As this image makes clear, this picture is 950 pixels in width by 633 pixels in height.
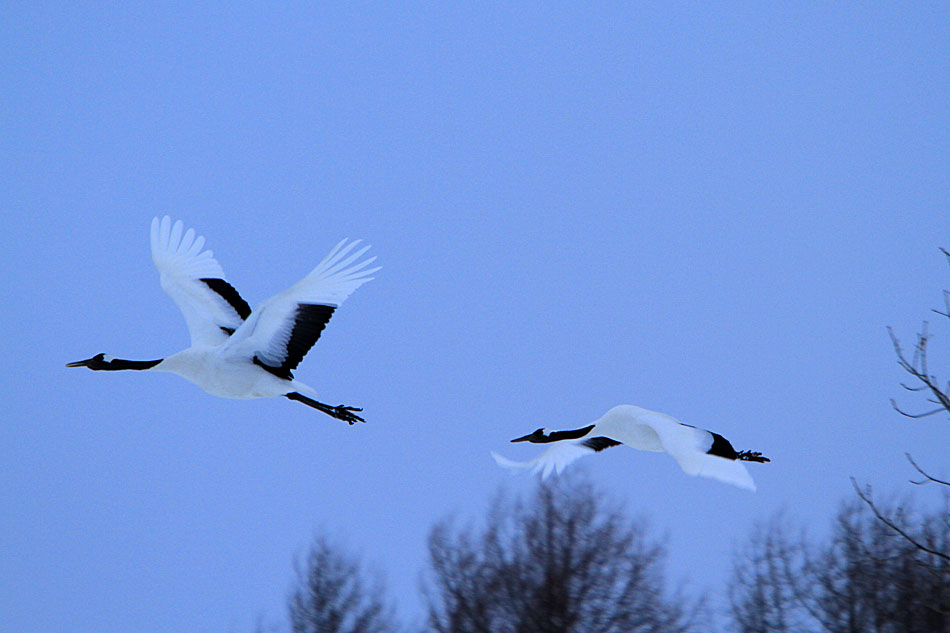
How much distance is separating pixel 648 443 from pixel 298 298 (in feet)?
10.8

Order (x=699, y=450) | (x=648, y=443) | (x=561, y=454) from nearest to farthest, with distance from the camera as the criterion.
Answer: (x=699, y=450)
(x=648, y=443)
(x=561, y=454)

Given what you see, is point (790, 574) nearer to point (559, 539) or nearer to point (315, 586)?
point (559, 539)

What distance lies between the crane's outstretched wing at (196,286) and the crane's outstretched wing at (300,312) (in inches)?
42.2

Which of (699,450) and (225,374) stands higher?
(225,374)

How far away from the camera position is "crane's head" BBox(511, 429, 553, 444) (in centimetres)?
1197

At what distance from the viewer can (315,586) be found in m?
23.2

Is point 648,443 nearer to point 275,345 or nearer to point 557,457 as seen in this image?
point 557,457

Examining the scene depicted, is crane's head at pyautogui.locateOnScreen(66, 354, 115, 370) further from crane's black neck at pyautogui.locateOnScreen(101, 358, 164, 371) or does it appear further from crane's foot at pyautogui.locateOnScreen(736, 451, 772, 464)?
crane's foot at pyautogui.locateOnScreen(736, 451, 772, 464)

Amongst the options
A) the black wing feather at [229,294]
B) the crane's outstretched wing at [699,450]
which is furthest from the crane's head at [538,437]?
the black wing feather at [229,294]

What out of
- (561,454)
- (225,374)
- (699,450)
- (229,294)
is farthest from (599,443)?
(229,294)

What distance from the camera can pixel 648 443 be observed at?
408 inches

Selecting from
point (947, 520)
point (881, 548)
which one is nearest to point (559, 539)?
point (881, 548)

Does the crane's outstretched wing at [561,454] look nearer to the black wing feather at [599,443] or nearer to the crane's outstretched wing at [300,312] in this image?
the black wing feather at [599,443]

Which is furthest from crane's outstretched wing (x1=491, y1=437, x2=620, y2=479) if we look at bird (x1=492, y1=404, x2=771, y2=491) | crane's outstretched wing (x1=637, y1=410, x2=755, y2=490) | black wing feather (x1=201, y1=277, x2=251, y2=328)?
black wing feather (x1=201, y1=277, x2=251, y2=328)
